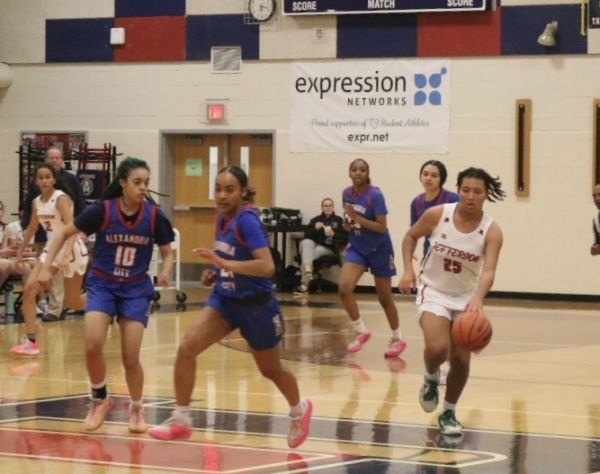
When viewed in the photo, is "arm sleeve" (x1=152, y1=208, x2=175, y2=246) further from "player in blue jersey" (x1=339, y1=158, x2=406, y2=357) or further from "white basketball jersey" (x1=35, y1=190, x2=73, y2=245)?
"white basketball jersey" (x1=35, y1=190, x2=73, y2=245)

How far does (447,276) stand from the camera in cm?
739

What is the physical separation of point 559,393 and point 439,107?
9.54 metres

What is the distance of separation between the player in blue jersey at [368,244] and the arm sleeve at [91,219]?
13.3 ft

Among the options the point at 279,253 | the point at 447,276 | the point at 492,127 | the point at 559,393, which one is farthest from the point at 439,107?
the point at 447,276

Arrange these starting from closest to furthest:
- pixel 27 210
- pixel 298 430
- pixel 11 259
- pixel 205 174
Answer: pixel 298 430 < pixel 27 210 < pixel 11 259 < pixel 205 174

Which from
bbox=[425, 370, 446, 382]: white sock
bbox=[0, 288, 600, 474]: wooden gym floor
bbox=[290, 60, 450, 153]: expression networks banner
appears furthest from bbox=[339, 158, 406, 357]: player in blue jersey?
bbox=[290, 60, 450, 153]: expression networks banner

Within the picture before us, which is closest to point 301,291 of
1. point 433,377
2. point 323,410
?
point 323,410

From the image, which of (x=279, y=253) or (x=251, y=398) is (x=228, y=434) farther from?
(x=279, y=253)

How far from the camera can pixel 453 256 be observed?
7.31m

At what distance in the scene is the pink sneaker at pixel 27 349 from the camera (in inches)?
435

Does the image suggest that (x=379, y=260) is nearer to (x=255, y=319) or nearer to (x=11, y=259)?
(x=255, y=319)

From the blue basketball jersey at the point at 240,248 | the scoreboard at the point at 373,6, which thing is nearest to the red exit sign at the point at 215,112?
the scoreboard at the point at 373,6

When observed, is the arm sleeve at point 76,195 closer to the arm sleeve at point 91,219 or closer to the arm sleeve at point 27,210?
the arm sleeve at point 27,210

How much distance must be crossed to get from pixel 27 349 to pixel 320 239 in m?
7.85
